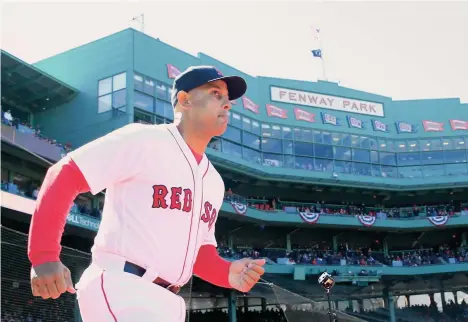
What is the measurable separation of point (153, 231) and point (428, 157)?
3993 cm

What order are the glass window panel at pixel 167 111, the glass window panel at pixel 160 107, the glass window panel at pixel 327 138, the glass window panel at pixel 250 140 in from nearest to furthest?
the glass window panel at pixel 160 107
the glass window panel at pixel 167 111
the glass window panel at pixel 250 140
the glass window panel at pixel 327 138

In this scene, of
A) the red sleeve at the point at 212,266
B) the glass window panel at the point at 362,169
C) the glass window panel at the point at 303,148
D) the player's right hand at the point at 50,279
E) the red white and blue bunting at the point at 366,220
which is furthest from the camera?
the glass window panel at the point at 362,169

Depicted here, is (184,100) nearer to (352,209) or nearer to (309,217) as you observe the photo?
(309,217)

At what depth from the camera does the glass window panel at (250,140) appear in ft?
114

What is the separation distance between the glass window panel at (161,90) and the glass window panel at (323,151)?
1155 cm

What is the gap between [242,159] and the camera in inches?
1325

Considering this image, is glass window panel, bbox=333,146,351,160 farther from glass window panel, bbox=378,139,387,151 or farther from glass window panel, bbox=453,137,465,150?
glass window panel, bbox=453,137,465,150

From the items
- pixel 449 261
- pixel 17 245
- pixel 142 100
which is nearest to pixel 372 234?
pixel 449 261

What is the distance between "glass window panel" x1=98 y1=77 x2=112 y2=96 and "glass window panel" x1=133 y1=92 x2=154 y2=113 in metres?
1.45

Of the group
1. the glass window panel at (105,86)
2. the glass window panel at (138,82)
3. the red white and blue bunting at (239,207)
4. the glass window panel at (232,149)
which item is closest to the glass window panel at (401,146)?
the glass window panel at (232,149)

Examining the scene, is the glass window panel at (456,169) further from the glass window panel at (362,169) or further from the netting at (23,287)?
the netting at (23,287)

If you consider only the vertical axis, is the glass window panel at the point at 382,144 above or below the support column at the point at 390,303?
above

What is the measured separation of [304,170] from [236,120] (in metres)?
5.70

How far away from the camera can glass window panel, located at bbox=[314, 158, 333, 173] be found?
3741 centimetres
